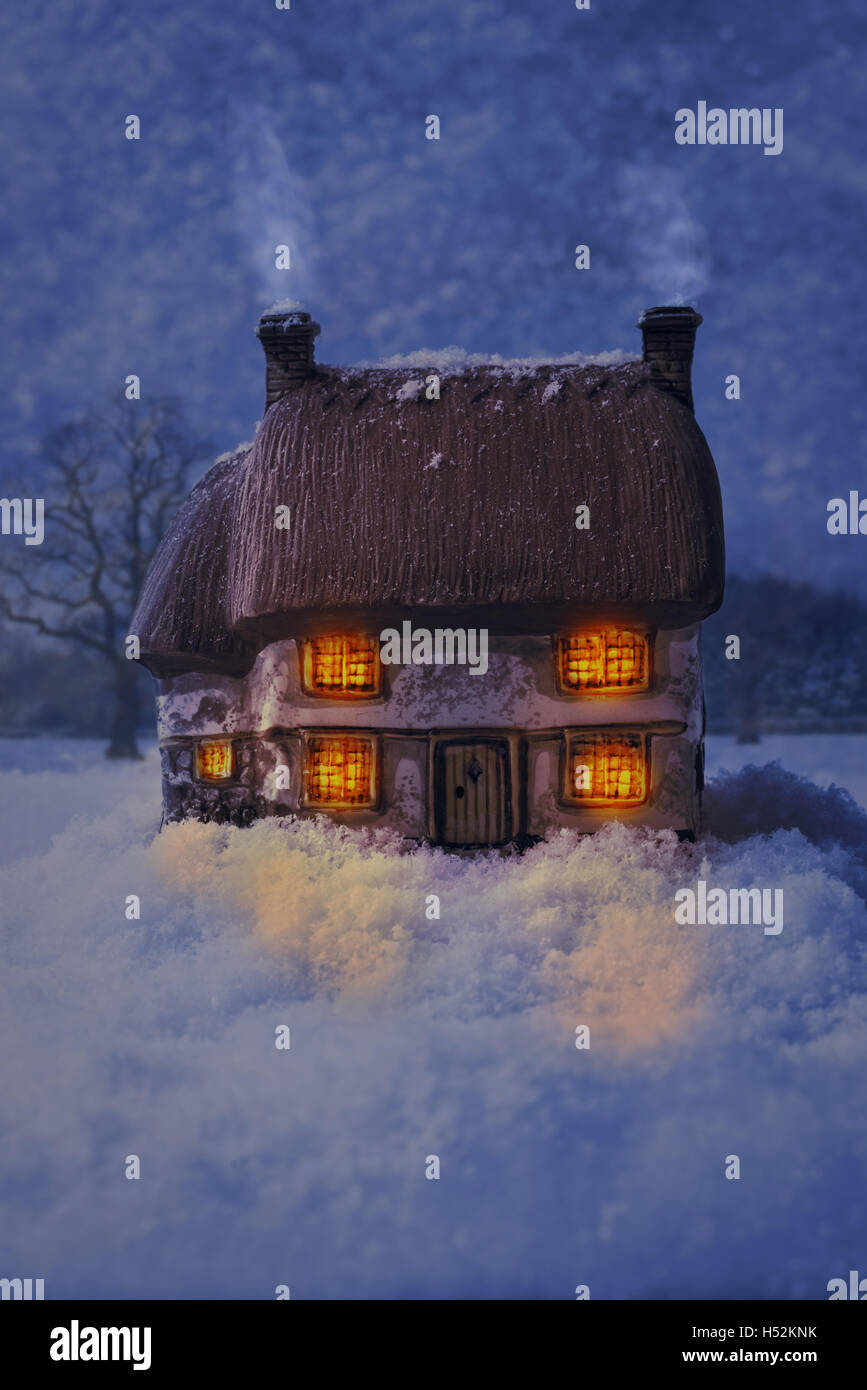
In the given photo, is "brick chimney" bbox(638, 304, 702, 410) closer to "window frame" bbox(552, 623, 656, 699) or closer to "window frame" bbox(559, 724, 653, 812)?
"window frame" bbox(552, 623, 656, 699)

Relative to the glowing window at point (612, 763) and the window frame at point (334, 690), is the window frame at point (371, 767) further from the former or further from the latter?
the glowing window at point (612, 763)

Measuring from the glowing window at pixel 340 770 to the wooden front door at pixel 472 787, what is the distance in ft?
2.81

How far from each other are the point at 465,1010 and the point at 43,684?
2297 centimetres

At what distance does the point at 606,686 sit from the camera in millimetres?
11664

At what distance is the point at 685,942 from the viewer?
9.38 metres

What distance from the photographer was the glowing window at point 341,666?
38.9ft

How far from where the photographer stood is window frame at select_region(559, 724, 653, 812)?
11578 millimetres

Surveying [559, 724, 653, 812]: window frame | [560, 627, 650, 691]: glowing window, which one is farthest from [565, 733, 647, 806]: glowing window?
[560, 627, 650, 691]: glowing window

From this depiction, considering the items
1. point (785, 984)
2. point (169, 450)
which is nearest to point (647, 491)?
point (785, 984)

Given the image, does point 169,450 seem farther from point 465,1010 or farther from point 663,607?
point 465,1010

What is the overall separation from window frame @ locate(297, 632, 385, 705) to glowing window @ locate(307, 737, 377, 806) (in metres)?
0.50

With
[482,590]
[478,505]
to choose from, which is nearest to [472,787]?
[482,590]

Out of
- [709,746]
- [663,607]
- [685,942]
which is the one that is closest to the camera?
[685,942]

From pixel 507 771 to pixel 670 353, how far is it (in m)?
5.56
